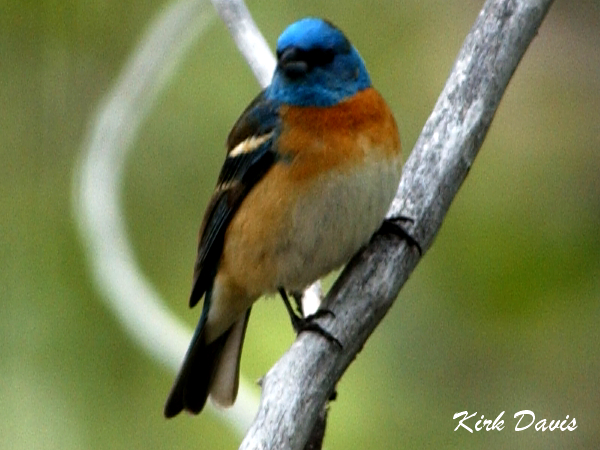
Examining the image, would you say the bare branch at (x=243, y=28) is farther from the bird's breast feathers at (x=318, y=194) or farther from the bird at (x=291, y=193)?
the bird's breast feathers at (x=318, y=194)

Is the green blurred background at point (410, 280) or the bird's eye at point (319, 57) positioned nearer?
the bird's eye at point (319, 57)

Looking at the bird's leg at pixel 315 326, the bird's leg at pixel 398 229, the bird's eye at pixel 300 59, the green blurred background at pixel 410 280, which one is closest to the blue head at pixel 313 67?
the bird's eye at pixel 300 59

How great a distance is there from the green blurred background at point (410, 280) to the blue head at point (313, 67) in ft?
3.94

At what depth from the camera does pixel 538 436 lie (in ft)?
14.6

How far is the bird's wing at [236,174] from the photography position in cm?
325

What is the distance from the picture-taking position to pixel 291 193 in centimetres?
312

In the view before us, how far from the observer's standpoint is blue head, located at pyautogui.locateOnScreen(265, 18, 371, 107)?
3238 millimetres

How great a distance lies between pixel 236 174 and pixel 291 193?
0.29 m

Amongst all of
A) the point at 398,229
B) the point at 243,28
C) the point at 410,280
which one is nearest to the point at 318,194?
the point at 398,229

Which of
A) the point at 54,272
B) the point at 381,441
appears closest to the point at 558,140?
the point at 381,441

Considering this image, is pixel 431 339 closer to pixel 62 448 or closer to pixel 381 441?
pixel 381 441

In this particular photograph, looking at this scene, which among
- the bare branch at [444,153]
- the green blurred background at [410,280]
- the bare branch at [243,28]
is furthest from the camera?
the green blurred background at [410,280]
